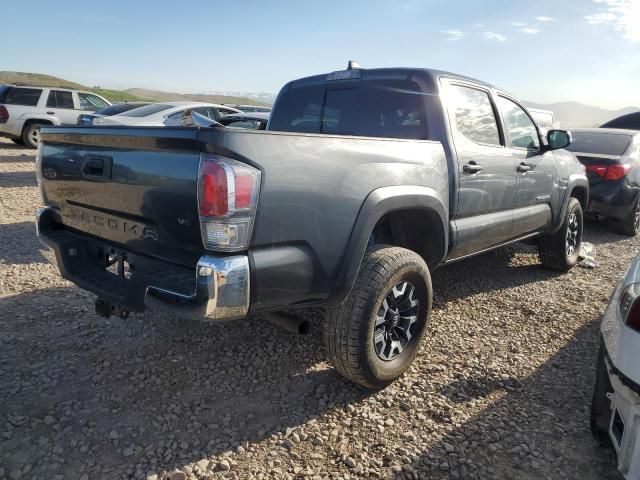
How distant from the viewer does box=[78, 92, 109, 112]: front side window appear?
45.5ft

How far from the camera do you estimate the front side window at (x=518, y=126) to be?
409cm

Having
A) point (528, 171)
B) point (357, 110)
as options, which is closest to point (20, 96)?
point (357, 110)

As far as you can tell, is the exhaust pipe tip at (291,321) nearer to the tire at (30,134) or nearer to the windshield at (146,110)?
the windshield at (146,110)

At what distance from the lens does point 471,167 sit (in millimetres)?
3303

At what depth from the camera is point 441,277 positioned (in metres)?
4.84

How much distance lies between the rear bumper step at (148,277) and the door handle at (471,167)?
1936 mm

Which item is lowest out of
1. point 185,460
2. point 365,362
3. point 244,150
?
point 185,460

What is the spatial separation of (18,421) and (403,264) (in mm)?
2216

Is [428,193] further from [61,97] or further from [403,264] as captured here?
[61,97]

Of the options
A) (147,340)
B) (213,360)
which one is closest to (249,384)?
(213,360)

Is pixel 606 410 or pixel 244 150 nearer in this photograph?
pixel 244 150

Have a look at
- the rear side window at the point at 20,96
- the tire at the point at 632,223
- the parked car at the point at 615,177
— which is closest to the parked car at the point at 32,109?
the rear side window at the point at 20,96

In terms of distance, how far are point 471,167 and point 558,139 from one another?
1.65m

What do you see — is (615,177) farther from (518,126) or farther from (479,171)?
(479,171)
